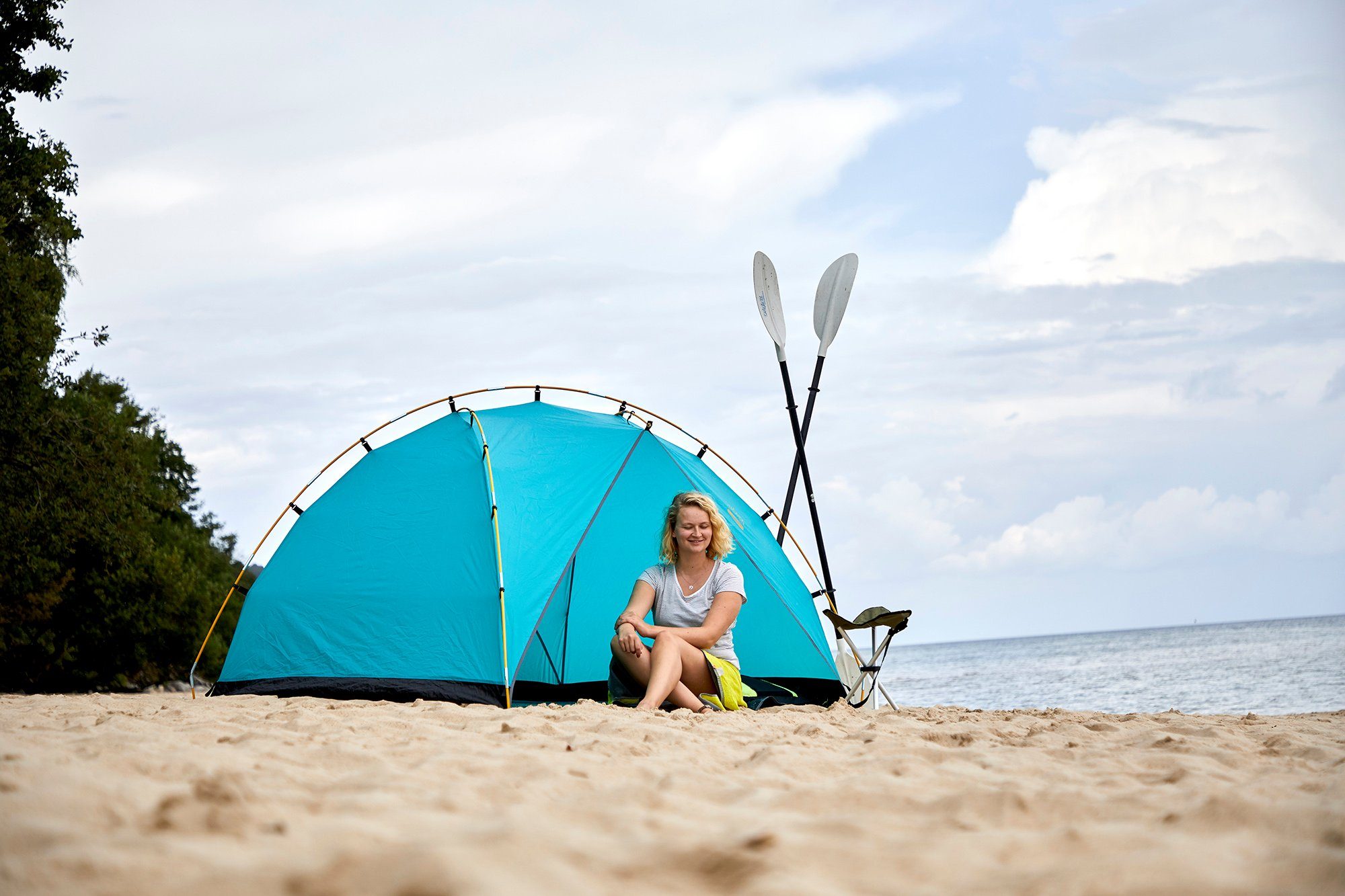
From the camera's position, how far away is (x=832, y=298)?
19.8ft

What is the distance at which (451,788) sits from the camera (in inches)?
67.2

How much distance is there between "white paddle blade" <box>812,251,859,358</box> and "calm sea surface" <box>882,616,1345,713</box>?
4.61m

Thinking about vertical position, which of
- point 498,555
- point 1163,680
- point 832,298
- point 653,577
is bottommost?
point 1163,680

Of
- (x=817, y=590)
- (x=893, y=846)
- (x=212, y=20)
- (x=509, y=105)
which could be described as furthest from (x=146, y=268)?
(x=893, y=846)

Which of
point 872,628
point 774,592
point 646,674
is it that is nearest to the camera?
point 646,674

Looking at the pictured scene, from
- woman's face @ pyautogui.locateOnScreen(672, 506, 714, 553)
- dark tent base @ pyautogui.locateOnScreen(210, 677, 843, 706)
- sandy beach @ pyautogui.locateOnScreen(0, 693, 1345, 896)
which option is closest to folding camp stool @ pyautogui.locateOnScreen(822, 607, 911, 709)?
dark tent base @ pyautogui.locateOnScreen(210, 677, 843, 706)

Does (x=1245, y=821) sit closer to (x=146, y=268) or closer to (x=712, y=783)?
(x=712, y=783)

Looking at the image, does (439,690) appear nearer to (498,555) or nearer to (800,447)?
(498,555)

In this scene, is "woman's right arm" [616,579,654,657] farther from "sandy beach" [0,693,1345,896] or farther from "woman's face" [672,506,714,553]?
"sandy beach" [0,693,1345,896]

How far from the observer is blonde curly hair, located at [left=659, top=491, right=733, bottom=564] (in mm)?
4203

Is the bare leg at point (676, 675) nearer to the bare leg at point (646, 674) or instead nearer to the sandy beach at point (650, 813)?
the bare leg at point (646, 674)

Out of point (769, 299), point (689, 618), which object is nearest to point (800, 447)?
point (769, 299)

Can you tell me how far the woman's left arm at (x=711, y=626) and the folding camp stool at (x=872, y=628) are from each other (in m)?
0.62

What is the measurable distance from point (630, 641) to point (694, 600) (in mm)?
433
